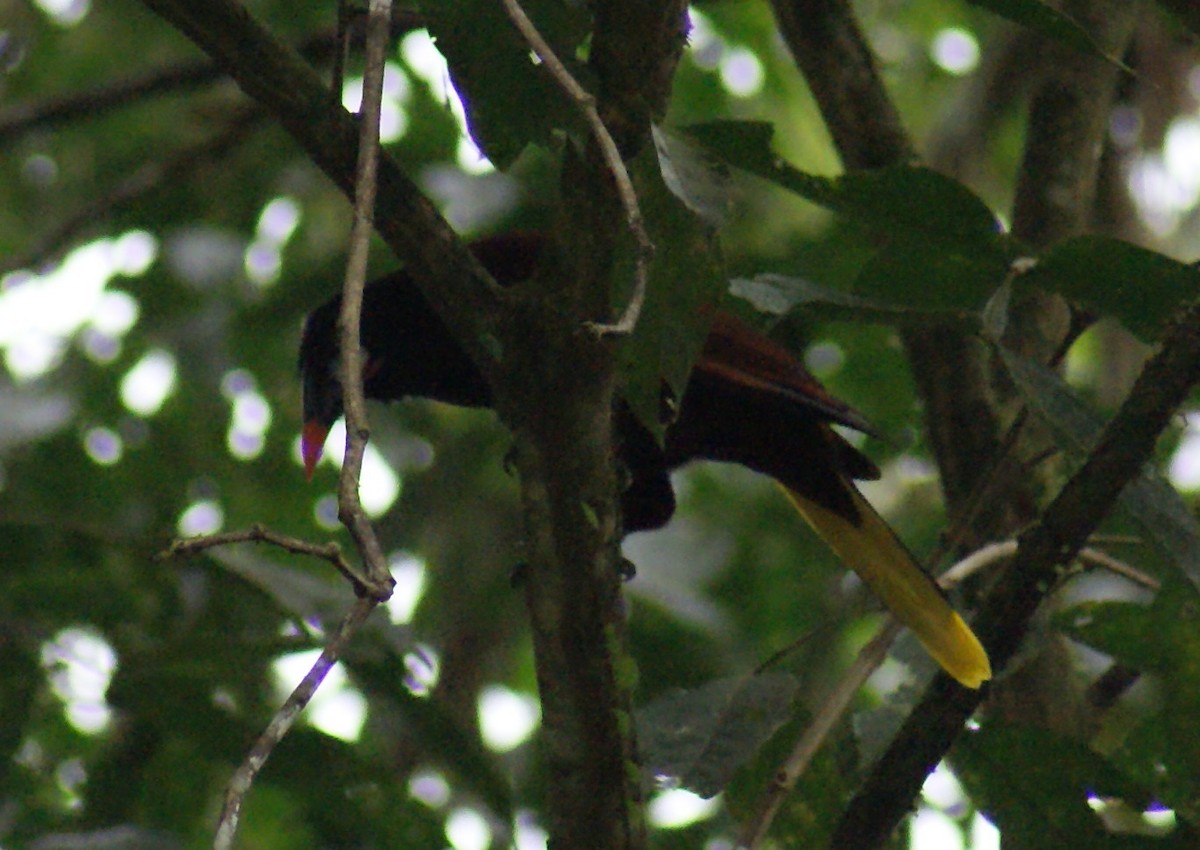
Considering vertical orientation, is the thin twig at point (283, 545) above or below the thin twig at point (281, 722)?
above

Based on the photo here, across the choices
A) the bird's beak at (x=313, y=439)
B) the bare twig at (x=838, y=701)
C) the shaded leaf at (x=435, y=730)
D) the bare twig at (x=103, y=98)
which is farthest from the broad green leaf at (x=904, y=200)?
the bare twig at (x=103, y=98)

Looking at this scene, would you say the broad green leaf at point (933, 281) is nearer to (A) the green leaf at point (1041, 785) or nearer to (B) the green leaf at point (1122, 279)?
(B) the green leaf at point (1122, 279)

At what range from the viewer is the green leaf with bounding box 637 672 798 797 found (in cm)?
200

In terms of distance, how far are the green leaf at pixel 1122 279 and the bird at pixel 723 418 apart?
44 centimetres

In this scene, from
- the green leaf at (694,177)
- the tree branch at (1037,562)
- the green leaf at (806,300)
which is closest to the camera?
the green leaf at (694,177)

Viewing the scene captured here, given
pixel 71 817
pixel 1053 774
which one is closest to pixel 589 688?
pixel 1053 774

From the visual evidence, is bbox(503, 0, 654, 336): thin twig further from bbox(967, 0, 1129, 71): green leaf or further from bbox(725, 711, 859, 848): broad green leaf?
bbox(725, 711, 859, 848): broad green leaf

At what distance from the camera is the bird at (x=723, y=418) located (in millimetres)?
2637

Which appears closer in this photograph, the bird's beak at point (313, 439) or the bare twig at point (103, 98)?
the bird's beak at point (313, 439)

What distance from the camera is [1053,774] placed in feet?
6.66

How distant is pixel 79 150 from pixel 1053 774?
4.99 meters

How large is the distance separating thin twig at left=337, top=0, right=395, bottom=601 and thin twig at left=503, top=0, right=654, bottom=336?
14cm

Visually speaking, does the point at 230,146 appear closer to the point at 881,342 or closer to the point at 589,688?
the point at 881,342

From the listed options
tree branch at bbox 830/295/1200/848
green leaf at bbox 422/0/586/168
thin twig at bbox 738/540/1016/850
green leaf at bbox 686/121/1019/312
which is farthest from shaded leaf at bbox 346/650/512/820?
green leaf at bbox 422/0/586/168
